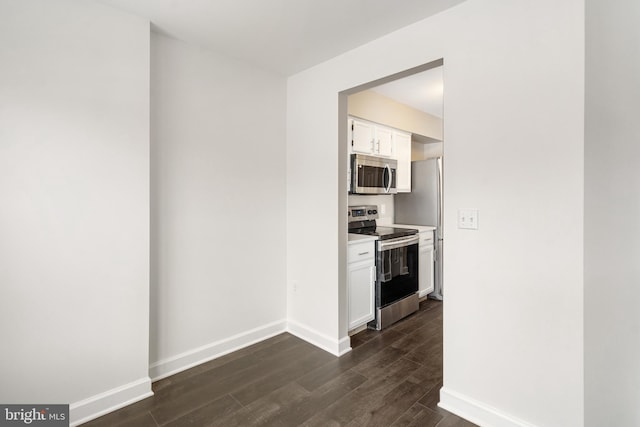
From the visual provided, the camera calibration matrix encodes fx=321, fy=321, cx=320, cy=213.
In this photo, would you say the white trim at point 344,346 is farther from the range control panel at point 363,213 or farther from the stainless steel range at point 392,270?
the range control panel at point 363,213

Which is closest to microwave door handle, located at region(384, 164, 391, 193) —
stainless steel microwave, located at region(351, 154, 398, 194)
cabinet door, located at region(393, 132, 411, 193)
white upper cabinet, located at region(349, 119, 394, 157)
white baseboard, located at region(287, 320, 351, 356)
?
stainless steel microwave, located at region(351, 154, 398, 194)

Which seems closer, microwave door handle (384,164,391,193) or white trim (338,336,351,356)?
white trim (338,336,351,356)

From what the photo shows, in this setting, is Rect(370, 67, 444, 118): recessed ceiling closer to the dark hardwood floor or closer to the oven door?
the oven door

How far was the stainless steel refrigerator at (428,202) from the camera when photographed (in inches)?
168

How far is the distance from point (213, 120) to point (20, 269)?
1.62 meters

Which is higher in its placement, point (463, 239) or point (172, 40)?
point (172, 40)

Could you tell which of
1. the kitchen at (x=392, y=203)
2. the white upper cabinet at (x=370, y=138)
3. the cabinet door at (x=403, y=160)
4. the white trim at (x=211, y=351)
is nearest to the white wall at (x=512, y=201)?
the kitchen at (x=392, y=203)

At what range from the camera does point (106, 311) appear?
80.4 inches

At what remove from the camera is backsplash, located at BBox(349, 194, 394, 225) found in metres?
4.05

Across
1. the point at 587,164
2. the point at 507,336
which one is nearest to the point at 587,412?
the point at 507,336

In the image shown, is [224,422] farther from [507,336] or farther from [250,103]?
[250,103]

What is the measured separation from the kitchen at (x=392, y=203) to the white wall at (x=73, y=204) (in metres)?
1.83

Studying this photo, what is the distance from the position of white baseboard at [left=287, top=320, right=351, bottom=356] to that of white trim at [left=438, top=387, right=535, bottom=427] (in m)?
0.92

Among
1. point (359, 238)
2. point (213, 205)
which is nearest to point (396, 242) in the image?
point (359, 238)
